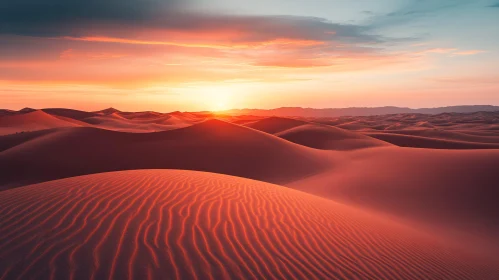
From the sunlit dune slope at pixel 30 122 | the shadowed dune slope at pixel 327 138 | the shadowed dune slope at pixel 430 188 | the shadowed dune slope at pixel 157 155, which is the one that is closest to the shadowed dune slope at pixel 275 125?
the shadowed dune slope at pixel 327 138

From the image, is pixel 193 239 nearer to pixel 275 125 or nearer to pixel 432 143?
pixel 432 143

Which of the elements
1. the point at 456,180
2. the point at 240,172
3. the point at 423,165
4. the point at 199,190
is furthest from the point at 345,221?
the point at 240,172

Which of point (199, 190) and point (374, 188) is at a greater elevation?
point (199, 190)

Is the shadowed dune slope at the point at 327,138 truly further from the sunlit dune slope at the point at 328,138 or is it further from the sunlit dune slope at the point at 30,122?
the sunlit dune slope at the point at 30,122

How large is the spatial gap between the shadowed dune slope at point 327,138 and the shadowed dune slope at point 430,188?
11.6 metres

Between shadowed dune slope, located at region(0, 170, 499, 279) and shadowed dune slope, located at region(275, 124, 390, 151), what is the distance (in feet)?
76.2

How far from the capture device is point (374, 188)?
1376cm

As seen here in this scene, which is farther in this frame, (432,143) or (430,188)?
(432,143)

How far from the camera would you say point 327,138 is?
34.3 m

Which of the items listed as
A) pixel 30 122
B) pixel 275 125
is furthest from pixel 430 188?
pixel 30 122

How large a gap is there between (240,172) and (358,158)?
8026 mm

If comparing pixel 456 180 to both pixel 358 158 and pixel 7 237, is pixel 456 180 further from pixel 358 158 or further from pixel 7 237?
pixel 7 237

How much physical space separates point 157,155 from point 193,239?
17.9 m

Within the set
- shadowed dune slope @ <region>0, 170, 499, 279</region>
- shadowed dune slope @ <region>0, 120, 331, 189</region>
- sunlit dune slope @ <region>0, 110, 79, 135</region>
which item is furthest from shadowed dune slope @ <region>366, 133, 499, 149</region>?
sunlit dune slope @ <region>0, 110, 79, 135</region>
